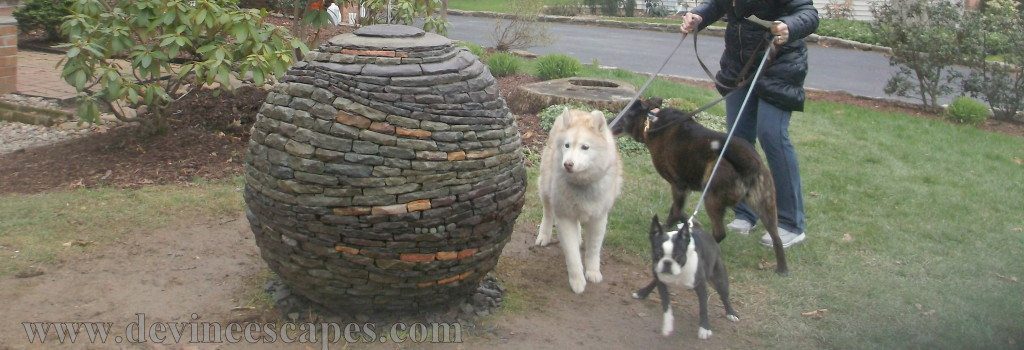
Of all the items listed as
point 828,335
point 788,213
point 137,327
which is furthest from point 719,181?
point 137,327

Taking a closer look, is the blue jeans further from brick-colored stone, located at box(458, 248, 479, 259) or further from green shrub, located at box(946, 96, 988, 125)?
green shrub, located at box(946, 96, 988, 125)

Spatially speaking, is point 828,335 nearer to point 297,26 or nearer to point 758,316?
point 758,316

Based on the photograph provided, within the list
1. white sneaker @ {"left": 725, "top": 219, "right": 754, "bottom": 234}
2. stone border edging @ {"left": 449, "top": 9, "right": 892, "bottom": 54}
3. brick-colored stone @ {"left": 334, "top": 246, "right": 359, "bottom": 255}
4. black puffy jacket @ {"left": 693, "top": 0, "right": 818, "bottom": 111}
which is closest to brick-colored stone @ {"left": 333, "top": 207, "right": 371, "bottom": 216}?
brick-colored stone @ {"left": 334, "top": 246, "right": 359, "bottom": 255}

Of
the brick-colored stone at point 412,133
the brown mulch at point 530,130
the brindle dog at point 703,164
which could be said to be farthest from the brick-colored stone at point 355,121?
the brown mulch at point 530,130

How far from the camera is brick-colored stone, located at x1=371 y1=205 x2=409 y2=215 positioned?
4.01 m

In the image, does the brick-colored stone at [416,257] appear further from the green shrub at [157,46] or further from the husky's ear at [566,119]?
the green shrub at [157,46]

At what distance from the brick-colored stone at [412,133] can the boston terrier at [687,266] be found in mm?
1284

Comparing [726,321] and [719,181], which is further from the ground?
[719,181]

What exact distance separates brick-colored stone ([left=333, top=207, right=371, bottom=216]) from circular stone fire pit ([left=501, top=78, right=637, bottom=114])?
5.57 m

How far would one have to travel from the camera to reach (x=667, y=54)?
18.2m

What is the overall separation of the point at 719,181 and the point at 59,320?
159 inches

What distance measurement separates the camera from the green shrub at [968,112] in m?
11.1

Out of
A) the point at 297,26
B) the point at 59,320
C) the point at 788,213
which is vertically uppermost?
the point at 297,26

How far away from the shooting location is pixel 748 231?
660cm
